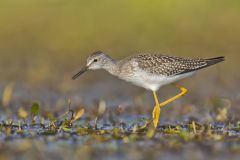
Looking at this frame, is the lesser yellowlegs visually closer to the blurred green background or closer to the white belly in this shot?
the white belly

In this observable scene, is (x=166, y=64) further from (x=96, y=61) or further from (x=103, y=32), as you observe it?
(x=103, y=32)

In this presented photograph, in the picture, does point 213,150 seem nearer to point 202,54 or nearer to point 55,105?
point 55,105

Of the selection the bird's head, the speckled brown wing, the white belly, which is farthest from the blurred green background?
the white belly

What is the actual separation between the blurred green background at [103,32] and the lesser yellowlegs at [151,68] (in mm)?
3776

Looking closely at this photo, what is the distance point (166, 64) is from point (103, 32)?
849 centimetres

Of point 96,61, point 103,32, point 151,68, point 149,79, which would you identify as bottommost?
point 149,79

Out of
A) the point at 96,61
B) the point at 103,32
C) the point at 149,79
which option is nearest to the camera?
the point at 149,79

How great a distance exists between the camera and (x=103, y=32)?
1961cm

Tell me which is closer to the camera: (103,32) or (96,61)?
(96,61)

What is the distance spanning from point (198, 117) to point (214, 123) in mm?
867

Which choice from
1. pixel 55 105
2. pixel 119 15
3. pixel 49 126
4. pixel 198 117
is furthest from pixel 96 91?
pixel 119 15

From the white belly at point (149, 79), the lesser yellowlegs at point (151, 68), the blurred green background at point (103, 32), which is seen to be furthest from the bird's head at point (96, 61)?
the blurred green background at point (103, 32)

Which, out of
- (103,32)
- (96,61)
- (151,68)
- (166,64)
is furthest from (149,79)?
(103,32)

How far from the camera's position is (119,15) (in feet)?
68.0
